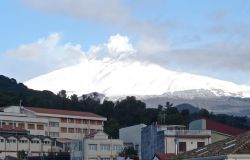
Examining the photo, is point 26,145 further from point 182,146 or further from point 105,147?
point 182,146

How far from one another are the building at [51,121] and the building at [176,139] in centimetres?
3050

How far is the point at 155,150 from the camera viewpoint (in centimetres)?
9538

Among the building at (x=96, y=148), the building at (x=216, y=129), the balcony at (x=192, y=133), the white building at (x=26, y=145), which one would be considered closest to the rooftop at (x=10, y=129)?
the white building at (x=26, y=145)

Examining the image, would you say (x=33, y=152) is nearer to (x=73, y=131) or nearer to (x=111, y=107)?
(x=73, y=131)

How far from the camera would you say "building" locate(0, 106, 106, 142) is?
12233 cm

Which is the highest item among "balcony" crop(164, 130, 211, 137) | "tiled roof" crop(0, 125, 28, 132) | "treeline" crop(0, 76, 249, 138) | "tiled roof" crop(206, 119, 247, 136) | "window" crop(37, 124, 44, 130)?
"treeline" crop(0, 76, 249, 138)

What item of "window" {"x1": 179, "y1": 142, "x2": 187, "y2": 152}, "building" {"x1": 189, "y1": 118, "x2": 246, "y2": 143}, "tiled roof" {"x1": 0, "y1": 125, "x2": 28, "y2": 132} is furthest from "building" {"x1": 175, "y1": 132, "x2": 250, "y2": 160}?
"tiled roof" {"x1": 0, "y1": 125, "x2": 28, "y2": 132}

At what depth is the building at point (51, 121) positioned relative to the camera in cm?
12233

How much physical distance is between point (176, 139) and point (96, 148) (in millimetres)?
18412

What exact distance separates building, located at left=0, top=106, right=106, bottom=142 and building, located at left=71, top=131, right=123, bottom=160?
58.7 feet

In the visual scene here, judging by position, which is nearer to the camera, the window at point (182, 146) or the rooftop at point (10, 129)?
the window at point (182, 146)

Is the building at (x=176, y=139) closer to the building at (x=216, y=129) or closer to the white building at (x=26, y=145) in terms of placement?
the building at (x=216, y=129)

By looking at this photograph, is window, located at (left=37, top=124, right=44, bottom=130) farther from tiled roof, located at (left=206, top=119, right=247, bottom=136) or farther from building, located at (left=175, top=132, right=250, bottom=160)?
building, located at (left=175, top=132, right=250, bottom=160)

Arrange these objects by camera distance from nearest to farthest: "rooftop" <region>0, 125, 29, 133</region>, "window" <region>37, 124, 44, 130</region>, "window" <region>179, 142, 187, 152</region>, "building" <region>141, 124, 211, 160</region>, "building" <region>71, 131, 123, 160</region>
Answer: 1. "building" <region>141, 124, 211, 160</region>
2. "window" <region>179, 142, 187, 152</region>
3. "building" <region>71, 131, 123, 160</region>
4. "rooftop" <region>0, 125, 29, 133</region>
5. "window" <region>37, 124, 44, 130</region>
